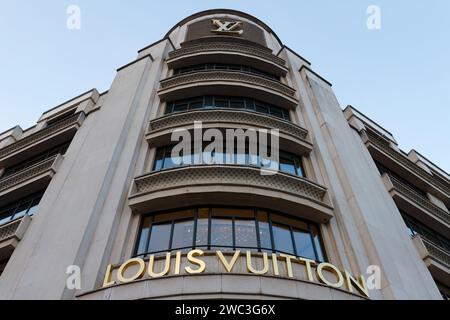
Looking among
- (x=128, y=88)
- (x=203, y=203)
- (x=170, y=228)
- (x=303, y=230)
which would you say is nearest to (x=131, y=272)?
(x=170, y=228)

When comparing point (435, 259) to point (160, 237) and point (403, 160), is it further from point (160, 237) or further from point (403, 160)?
point (160, 237)

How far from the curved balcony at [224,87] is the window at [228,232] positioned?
7834 mm

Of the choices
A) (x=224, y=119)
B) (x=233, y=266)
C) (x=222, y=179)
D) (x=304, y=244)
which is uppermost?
(x=224, y=119)

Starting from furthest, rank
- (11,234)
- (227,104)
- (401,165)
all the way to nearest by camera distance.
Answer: (401,165)
(227,104)
(11,234)

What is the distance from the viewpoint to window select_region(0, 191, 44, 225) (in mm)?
17655

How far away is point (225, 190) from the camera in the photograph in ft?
42.8

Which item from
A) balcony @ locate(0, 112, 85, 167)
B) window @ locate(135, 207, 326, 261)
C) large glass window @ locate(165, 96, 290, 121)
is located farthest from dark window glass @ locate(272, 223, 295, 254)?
balcony @ locate(0, 112, 85, 167)

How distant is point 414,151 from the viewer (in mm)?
27156

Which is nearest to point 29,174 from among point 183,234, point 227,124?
point 227,124

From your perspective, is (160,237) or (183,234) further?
(160,237)

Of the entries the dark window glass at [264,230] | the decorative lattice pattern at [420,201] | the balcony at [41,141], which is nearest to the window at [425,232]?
the decorative lattice pattern at [420,201]

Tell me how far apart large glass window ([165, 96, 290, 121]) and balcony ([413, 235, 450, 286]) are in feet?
26.9

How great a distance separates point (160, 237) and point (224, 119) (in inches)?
246
